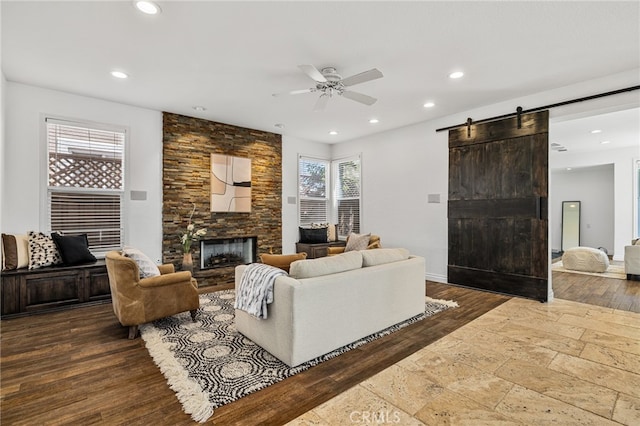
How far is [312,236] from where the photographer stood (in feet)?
23.1

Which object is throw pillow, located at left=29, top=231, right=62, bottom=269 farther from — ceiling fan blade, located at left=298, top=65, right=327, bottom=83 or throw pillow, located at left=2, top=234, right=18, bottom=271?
ceiling fan blade, located at left=298, top=65, right=327, bottom=83

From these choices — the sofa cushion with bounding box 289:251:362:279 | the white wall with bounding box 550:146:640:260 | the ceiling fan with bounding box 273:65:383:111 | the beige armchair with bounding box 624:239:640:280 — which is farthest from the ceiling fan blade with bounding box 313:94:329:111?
the white wall with bounding box 550:146:640:260

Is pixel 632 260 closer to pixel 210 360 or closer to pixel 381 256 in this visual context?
pixel 381 256

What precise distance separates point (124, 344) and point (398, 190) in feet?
Result: 16.8

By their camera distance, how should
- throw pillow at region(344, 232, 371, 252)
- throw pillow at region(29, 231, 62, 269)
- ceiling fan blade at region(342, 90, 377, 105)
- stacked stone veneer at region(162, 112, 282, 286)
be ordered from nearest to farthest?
ceiling fan blade at region(342, 90, 377, 105) → throw pillow at region(29, 231, 62, 269) → stacked stone veneer at region(162, 112, 282, 286) → throw pillow at region(344, 232, 371, 252)

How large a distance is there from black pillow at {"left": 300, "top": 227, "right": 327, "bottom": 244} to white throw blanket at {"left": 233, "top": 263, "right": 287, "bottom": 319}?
4.03 meters

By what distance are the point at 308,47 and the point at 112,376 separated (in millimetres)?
3386

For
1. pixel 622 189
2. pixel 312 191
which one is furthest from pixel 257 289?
pixel 622 189

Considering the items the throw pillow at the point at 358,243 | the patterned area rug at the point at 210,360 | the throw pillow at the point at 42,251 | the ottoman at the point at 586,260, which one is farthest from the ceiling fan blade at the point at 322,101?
the ottoman at the point at 586,260

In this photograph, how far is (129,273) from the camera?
10.2 feet

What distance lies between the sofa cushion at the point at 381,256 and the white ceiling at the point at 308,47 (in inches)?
83.0

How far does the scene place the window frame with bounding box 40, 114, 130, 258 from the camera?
4305mm

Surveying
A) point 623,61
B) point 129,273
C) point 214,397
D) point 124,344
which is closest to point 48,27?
point 129,273

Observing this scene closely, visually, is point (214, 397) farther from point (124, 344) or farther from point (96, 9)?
point (96, 9)
